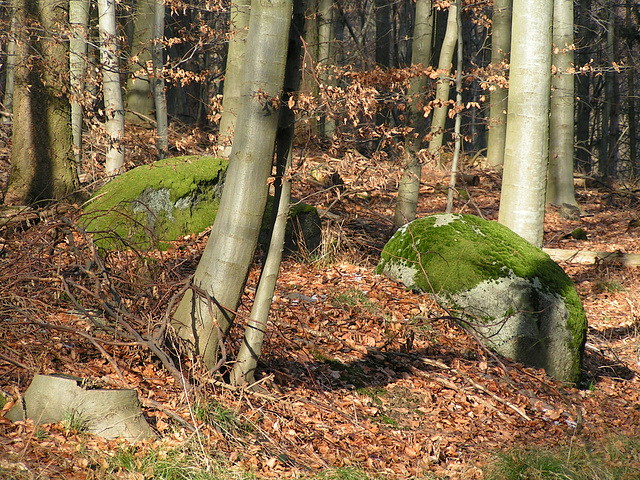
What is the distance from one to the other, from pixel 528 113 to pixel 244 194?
4513mm

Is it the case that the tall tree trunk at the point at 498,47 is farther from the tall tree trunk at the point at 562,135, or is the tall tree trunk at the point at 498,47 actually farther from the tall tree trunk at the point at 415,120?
the tall tree trunk at the point at 415,120

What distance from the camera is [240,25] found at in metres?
11.1

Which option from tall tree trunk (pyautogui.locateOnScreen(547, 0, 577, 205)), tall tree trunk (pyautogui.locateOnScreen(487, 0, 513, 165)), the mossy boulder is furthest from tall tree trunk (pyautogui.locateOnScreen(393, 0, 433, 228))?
tall tree trunk (pyautogui.locateOnScreen(487, 0, 513, 165))

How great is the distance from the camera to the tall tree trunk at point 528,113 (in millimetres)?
6832

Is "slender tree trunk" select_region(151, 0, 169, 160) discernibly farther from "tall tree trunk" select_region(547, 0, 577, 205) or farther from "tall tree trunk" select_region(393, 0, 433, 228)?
"tall tree trunk" select_region(547, 0, 577, 205)

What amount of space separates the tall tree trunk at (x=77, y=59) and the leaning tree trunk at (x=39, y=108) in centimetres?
18

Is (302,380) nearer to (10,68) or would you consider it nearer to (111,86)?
(111,86)

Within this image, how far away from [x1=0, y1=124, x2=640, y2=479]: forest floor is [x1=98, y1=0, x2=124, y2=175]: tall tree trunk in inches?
85.7

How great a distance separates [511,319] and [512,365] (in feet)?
1.60

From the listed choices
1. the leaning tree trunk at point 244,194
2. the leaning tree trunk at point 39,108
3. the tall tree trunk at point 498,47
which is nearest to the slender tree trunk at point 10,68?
the leaning tree trunk at point 39,108

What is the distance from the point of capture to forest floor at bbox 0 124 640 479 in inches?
138

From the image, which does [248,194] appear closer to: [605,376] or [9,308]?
[9,308]

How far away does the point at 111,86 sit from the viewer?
9391mm

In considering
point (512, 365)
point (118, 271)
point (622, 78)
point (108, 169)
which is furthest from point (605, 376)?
point (622, 78)
